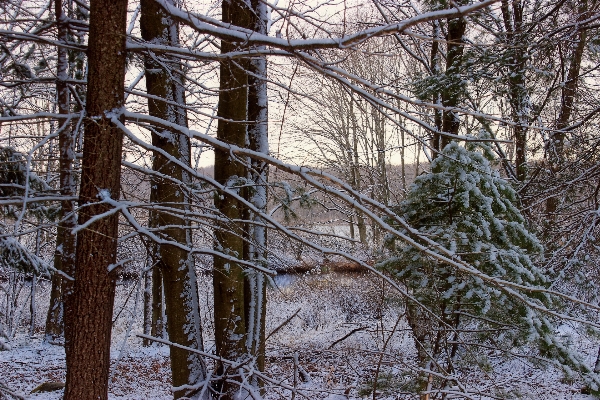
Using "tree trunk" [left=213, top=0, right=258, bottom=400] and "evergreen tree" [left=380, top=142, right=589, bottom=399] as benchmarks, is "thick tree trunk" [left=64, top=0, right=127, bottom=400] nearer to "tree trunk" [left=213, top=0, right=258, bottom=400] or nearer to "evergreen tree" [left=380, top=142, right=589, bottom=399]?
"tree trunk" [left=213, top=0, right=258, bottom=400]

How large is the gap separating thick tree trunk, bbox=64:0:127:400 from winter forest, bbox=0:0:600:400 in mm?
10

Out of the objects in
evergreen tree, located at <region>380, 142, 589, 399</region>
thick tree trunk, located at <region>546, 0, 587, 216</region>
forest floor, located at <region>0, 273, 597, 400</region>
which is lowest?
forest floor, located at <region>0, 273, 597, 400</region>

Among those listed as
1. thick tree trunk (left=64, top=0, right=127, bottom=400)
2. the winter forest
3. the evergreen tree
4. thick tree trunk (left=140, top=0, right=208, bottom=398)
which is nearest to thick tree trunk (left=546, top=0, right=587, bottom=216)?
the winter forest

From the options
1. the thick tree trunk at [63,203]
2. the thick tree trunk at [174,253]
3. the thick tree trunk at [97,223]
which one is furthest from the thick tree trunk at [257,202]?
the thick tree trunk at [97,223]

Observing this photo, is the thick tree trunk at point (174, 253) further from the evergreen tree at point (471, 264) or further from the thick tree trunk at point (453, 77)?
the thick tree trunk at point (453, 77)

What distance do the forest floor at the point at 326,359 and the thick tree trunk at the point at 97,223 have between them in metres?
0.75

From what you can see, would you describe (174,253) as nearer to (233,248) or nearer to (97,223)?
(233,248)

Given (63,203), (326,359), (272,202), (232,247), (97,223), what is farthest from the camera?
(326,359)

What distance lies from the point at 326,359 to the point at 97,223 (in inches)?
229

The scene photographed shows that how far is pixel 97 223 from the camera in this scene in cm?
286

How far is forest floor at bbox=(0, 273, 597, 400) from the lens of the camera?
16.4ft

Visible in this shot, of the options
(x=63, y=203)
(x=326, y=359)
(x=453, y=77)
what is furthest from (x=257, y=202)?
(x=453, y=77)

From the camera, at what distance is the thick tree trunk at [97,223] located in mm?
2840

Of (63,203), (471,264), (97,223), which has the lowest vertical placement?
(471,264)
